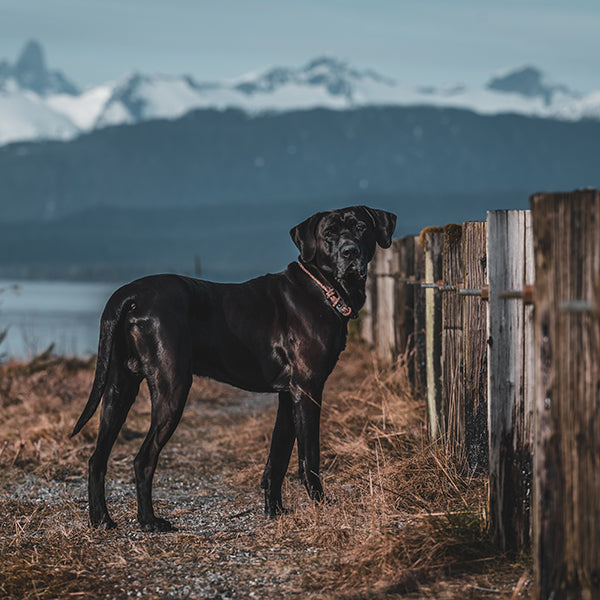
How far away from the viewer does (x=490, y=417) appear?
13.4 ft

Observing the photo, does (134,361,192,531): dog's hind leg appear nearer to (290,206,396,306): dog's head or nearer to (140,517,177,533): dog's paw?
(140,517,177,533): dog's paw

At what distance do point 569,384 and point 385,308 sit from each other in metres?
8.21

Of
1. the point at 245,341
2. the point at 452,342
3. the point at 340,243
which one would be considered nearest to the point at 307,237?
the point at 340,243

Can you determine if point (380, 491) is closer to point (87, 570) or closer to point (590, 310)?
point (87, 570)

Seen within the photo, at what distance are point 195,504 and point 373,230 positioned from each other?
6.60 feet

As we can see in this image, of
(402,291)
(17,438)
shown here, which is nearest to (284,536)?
(17,438)

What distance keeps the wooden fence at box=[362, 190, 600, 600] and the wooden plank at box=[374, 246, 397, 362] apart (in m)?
3.49

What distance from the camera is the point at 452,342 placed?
18.8 feet

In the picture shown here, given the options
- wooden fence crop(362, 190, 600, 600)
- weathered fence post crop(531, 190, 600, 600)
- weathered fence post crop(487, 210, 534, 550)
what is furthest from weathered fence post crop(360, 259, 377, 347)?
weathered fence post crop(531, 190, 600, 600)

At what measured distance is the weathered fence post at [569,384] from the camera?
303cm

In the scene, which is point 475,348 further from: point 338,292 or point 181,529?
point 181,529

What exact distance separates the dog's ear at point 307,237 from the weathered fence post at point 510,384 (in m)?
1.36

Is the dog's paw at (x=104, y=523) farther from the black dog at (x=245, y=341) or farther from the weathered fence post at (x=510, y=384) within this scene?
the weathered fence post at (x=510, y=384)

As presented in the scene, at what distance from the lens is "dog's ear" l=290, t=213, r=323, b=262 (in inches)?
206
